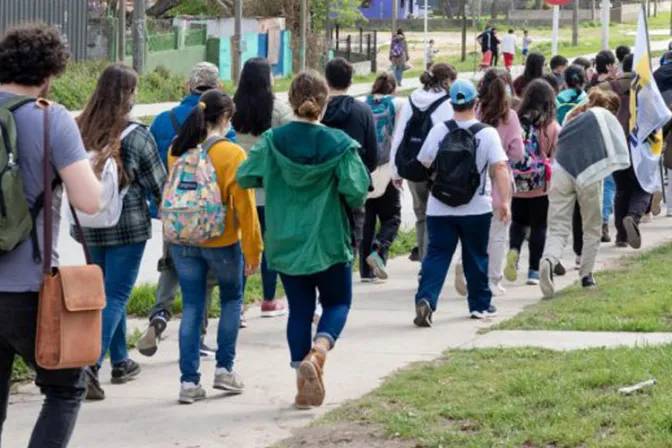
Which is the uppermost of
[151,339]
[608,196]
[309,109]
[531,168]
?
[309,109]

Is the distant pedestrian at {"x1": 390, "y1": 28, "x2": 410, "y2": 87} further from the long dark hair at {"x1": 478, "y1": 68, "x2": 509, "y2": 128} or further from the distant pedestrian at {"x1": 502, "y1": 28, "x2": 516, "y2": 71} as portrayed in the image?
the long dark hair at {"x1": 478, "y1": 68, "x2": 509, "y2": 128}

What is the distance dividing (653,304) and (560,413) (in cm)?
368

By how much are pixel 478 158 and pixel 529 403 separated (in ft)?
10.7

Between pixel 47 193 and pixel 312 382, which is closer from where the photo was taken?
pixel 47 193

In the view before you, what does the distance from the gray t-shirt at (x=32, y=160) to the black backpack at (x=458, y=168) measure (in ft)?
15.7

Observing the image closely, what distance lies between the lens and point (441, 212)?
33.6 ft

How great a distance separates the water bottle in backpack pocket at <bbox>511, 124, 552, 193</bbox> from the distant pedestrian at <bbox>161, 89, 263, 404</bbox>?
4.35 metres

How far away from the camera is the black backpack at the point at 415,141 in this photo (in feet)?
37.8

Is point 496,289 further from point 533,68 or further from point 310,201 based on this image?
point 310,201

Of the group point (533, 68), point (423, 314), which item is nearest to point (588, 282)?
point (423, 314)

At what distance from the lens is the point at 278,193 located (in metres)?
7.88

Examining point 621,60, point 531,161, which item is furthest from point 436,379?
point 621,60

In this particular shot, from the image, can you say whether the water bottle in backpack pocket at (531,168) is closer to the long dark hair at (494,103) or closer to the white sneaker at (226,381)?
the long dark hair at (494,103)

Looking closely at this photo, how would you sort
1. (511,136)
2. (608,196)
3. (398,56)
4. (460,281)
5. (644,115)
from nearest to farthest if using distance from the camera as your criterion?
(511,136) → (460,281) → (644,115) → (608,196) → (398,56)
